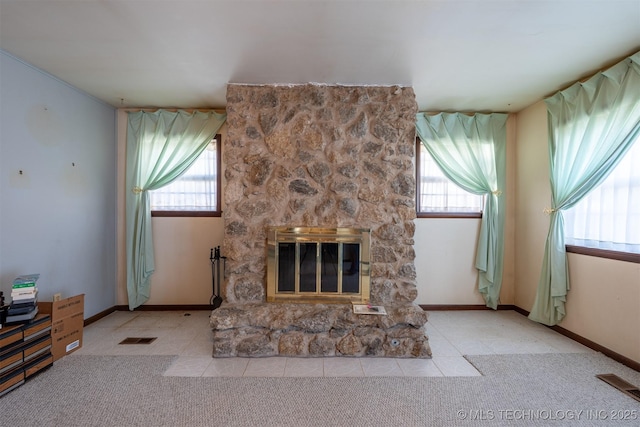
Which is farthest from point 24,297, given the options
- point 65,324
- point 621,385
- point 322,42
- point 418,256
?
point 621,385

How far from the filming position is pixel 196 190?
360 cm

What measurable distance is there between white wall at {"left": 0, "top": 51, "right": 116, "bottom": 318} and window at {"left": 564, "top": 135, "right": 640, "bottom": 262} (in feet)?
16.5

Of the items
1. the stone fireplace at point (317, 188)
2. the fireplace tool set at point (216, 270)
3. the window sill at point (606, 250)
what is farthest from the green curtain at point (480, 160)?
the fireplace tool set at point (216, 270)

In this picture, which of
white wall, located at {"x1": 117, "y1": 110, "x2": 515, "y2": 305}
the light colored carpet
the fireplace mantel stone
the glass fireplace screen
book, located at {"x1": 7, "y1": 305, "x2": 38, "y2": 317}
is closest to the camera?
the light colored carpet

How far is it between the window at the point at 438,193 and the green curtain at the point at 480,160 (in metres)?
0.13

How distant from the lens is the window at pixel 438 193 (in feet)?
12.0

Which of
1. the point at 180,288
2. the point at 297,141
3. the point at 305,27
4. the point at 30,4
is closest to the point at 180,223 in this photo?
the point at 180,288

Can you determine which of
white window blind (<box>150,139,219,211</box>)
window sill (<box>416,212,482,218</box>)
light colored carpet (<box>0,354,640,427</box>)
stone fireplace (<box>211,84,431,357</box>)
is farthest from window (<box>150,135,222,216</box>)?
window sill (<box>416,212,482,218</box>)

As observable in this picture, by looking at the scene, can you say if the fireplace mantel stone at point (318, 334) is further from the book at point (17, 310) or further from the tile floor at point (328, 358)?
the book at point (17, 310)

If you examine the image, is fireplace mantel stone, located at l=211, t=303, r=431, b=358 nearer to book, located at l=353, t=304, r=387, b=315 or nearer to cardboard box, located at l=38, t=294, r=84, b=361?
book, located at l=353, t=304, r=387, b=315

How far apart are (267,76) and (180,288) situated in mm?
2732

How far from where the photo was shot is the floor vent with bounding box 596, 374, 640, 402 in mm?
1944

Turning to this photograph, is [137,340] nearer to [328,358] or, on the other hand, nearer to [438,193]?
[328,358]

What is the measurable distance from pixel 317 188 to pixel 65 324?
2447 mm
